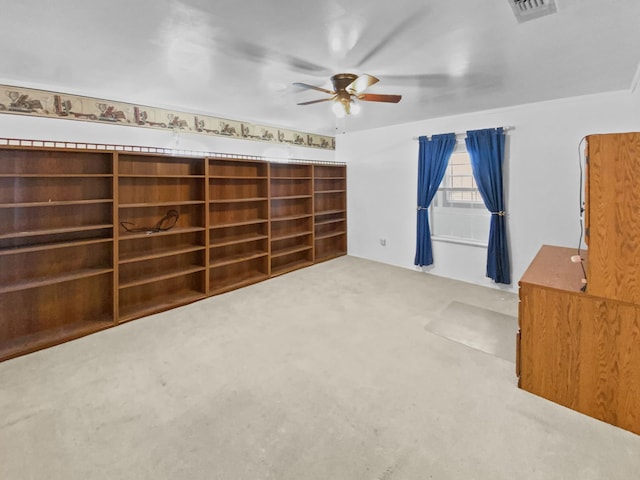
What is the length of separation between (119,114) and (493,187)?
4717 mm

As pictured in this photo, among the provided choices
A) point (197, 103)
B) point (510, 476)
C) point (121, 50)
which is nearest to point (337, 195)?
point (197, 103)

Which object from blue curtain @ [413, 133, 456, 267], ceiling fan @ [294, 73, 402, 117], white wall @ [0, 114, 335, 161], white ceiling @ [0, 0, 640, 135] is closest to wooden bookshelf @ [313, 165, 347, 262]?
white wall @ [0, 114, 335, 161]

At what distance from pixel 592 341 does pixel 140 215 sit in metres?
4.34

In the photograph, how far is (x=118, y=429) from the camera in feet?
6.07

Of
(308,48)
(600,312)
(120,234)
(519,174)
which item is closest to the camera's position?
(600,312)

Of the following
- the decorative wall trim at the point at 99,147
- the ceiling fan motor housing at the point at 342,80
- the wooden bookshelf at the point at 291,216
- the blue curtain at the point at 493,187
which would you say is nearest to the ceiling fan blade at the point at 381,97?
the ceiling fan motor housing at the point at 342,80

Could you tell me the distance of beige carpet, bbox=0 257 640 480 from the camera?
160 centimetres

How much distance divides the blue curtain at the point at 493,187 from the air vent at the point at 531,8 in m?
2.40

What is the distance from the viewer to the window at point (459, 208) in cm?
455

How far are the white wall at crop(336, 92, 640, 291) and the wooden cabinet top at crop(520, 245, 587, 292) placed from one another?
3.37 feet

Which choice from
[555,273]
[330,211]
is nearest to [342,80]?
[555,273]

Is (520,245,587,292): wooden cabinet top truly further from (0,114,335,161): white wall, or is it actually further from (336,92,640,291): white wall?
(0,114,335,161): white wall

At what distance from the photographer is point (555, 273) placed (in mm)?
2383

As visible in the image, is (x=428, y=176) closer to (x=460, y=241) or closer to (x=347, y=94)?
(x=460, y=241)
